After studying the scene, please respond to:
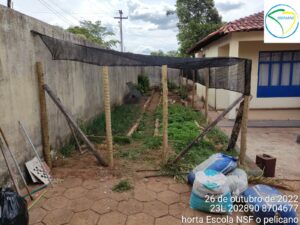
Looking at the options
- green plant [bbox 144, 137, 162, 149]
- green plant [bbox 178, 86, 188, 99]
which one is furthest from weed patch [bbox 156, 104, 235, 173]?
green plant [bbox 178, 86, 188, 99]

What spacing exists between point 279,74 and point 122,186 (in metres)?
8.74

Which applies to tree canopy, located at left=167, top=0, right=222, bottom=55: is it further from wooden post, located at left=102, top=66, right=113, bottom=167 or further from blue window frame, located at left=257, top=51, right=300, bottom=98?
wooden post, located at left=102, top=66, right=113, bottom=167

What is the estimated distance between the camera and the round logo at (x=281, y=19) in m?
7.45

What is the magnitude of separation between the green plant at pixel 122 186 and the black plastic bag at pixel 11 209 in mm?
1283

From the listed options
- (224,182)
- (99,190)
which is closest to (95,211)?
(99,190)

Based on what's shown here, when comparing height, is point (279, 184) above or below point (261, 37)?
below

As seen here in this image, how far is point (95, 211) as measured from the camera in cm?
279

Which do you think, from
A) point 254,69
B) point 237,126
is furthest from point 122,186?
point 254,69

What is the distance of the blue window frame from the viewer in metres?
9.40

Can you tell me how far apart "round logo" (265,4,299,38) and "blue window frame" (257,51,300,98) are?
166 centimetres

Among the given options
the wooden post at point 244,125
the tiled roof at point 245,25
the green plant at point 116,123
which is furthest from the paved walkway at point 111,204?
the tiled roof at point 245,25

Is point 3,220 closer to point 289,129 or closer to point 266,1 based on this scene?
point 289,129

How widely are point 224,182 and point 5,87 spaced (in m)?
2.85

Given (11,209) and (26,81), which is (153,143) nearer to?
(26,81)
